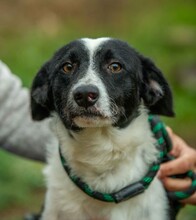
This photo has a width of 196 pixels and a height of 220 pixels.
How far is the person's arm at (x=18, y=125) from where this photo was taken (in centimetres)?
365

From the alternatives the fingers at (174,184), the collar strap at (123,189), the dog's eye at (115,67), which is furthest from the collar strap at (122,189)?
the dog's eye at (115,67)

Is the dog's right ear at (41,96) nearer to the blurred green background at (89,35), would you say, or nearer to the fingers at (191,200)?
the fingers at (191,200)

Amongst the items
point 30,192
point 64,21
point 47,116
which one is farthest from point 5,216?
point 64,21

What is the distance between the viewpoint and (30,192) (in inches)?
210

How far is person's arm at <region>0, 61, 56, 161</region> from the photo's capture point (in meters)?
3.65

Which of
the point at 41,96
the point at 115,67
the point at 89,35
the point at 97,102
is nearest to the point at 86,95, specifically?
the point at 97,102

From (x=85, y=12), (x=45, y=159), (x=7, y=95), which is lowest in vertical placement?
(x=85, y=12)

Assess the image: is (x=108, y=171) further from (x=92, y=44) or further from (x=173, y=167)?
(x=92, y=44)

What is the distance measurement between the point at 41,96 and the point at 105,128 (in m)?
0.36

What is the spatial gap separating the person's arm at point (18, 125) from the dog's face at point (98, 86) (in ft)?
1.38

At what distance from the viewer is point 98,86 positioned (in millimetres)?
2885

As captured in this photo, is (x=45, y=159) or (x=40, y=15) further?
(x=40, y=15)

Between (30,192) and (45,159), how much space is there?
1.70 m

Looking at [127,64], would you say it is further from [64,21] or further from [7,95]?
[64,21]
